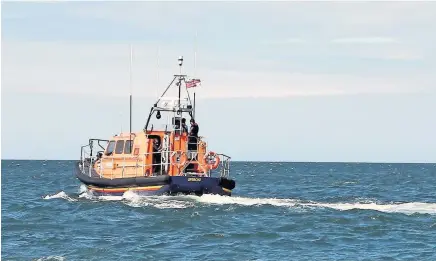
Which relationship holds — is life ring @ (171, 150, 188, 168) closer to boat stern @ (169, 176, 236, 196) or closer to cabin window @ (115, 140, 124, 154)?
boat stern @ (169, 176, 236, 196)

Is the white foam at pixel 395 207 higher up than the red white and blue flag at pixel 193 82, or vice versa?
the red white and blue flag at pixel 193 82

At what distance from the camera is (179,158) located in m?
29.0

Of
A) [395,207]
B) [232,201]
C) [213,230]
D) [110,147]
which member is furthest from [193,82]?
[213,230]

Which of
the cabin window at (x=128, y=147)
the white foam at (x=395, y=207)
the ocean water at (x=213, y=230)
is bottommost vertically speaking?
the ocean water at (x=213, y=230)

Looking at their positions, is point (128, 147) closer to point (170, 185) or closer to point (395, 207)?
point (170, 185)

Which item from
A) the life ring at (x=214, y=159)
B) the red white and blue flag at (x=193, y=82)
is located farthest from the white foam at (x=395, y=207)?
the red white and blue flag at (x=193, y=82)

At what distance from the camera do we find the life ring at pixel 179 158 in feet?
94.5

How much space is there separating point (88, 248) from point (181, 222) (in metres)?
4.77

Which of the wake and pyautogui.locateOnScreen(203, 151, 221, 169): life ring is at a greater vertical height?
pyautogui.locateOnScreen(203, 151, 221, 169): life ring

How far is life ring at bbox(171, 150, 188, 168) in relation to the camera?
28.8m

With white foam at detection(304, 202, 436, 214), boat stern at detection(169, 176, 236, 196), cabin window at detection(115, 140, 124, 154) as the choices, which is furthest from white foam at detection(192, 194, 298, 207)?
cabin window at detection(115, 140, 124, 154)

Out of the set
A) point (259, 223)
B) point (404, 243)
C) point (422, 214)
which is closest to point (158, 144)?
point (259, 223)

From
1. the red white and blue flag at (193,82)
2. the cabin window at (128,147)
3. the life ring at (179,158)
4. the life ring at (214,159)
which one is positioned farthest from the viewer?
the cabin window at (128,147)

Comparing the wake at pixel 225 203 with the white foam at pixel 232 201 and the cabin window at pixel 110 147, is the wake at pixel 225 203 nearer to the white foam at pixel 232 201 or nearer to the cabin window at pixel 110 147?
the white foam at pixel 232 201
